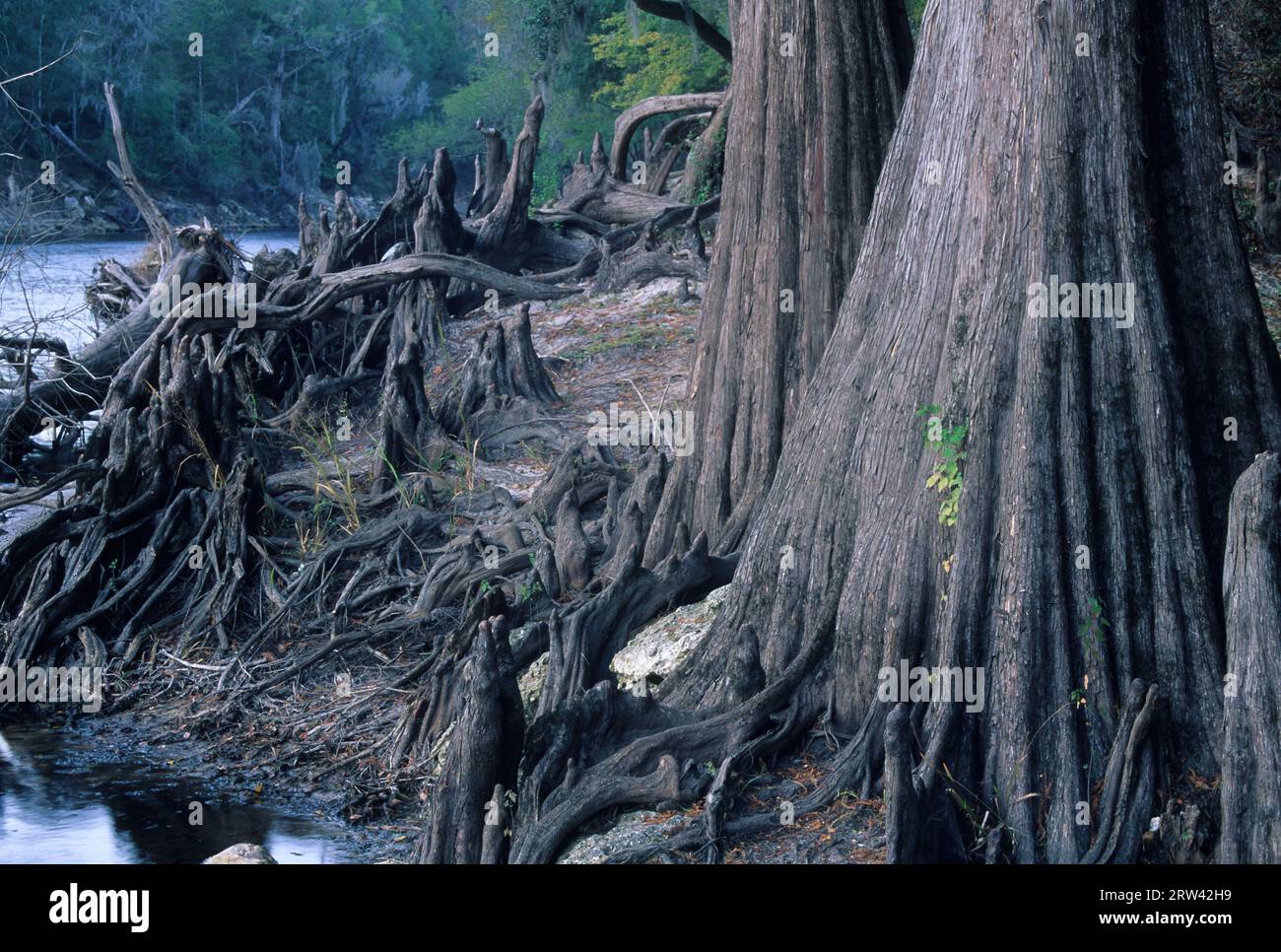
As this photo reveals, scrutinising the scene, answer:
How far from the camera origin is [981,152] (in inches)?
222

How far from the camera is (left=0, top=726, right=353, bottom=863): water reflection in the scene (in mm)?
7977

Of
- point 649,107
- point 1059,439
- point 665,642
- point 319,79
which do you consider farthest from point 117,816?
point 319,79

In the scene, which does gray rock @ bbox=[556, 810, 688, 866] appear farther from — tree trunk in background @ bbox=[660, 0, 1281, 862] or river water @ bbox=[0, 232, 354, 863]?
river water @ bbox=[0, 232, 354, 863]

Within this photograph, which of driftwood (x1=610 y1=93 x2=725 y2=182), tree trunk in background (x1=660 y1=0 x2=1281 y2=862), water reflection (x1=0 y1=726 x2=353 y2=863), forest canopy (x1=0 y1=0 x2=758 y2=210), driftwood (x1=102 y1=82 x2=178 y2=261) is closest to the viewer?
tree trunk in background (x1=660 y1=0 x2=1281 y2=862)

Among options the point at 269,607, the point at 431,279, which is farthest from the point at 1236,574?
the point at 431,279

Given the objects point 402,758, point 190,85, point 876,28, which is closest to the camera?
point 876,28

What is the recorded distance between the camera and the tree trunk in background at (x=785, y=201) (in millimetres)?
7449

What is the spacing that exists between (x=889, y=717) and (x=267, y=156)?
5257 centimetres

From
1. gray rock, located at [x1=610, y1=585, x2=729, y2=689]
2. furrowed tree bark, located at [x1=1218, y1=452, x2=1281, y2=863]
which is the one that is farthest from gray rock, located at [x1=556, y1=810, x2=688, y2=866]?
furrowed tree bark, located at [x1=1218, y1=452, x2=1281, y2=863]

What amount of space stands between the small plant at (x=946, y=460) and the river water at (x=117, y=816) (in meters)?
4.02

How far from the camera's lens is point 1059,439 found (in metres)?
5.37

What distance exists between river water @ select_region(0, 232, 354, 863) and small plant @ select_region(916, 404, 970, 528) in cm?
402

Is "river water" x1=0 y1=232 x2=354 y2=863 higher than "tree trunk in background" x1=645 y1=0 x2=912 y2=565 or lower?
lower
